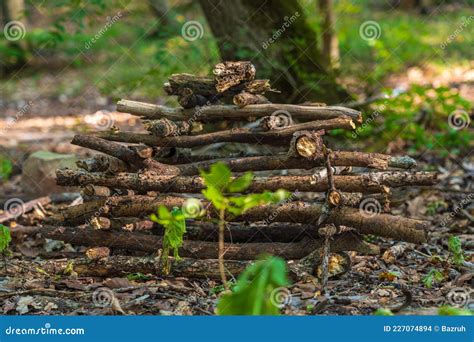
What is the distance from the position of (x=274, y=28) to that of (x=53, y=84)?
808cm

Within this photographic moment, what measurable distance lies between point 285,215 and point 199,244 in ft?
1.83

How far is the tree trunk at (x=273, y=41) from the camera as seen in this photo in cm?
749

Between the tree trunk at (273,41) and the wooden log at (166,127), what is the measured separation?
2.61 m

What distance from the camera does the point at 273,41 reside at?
745 cm

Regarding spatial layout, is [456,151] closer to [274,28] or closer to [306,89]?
[306,89]

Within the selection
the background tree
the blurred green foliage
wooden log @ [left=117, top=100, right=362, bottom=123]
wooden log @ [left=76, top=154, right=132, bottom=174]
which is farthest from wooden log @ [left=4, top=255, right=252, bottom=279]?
the background tree

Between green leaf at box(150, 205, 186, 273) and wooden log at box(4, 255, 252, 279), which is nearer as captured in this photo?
green leaf at box(150, 205, 186, 273)

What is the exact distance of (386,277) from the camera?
14.8 feet

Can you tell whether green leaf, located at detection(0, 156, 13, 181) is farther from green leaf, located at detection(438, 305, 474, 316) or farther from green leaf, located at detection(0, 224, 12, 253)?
green leaf, located at detection(438, 305, 474, 316)

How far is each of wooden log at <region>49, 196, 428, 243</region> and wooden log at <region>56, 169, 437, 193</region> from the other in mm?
88

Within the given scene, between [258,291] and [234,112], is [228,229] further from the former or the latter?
[258,291]

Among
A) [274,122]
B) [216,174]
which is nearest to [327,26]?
[274,122]

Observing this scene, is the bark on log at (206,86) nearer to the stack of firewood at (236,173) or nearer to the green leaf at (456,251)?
the stack of firewood at (236,173)

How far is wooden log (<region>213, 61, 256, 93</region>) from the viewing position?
4.74 meters
